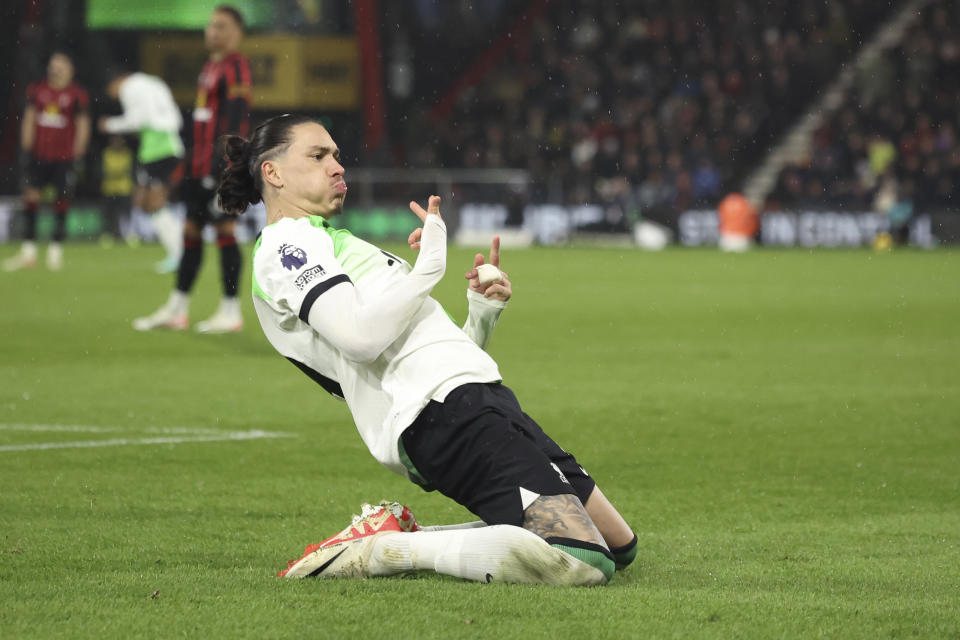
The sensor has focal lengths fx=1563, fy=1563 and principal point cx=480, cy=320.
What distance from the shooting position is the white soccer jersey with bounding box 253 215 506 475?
412 cm

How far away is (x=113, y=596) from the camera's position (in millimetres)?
3891

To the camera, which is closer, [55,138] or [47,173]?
[55,138]

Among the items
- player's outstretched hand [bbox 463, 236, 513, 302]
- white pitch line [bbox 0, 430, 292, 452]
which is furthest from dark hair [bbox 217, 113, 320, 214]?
white pitch line [bbox 0, 430, 292, 452]

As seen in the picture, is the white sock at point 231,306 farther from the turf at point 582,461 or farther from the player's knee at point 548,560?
the player's knee at point 548,560

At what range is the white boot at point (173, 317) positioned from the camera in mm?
12531

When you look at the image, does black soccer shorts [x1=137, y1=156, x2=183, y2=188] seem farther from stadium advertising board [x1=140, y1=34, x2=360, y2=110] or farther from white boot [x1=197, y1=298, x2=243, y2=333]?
stadium advertising board [x1=140, y1=34, x2=360, y2=110]

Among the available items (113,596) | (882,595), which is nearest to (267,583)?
(113,596)

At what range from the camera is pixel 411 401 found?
4.24m

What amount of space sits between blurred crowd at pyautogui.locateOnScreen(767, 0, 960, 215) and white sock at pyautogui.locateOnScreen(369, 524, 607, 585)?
2661cm

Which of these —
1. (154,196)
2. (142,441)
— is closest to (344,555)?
(142,441)

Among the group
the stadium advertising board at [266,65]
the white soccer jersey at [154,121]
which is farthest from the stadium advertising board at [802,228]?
the white soccer jersey at [154,121]

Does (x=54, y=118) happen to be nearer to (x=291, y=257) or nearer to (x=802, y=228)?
(x=802, y=228)

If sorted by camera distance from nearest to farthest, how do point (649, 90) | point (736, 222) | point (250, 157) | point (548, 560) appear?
point (548, 560)
point (250, 157)
point (736, 222)
point (649, 90)

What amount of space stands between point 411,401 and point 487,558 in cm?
48
